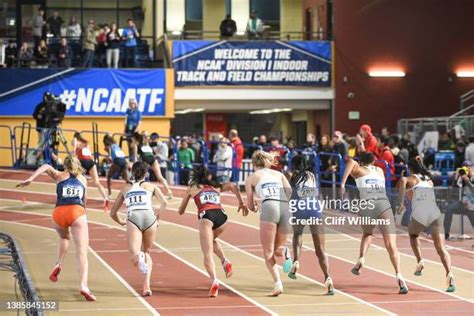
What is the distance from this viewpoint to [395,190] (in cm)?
2291

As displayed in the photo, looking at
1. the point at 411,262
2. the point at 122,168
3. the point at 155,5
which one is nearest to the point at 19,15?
the point at 155,5

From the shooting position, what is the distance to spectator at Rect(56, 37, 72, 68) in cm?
3725

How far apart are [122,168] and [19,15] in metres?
19.7

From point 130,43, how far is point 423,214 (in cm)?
2344

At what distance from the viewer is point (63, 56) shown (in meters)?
37.2

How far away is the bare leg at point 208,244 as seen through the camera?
15508 millimetres

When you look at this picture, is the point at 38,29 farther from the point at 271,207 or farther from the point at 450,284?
the point at 450,284

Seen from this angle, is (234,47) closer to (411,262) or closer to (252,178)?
(411,262)

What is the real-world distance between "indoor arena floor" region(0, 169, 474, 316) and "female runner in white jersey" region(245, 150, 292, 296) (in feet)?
1.85

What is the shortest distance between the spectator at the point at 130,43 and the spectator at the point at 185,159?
7379 millimetres

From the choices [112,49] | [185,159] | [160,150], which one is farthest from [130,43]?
[185,159]

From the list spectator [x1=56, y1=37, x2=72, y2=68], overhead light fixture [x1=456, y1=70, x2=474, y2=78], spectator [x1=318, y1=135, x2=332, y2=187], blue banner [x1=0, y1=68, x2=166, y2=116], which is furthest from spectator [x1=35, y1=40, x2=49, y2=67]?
overhead light fixture [x1=456, y1=70, x2=474, y2=78]

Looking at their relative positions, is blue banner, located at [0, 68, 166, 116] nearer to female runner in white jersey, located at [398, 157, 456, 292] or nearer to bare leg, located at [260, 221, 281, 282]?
female runner in white jersey, located at [398, 157, 456, 292]

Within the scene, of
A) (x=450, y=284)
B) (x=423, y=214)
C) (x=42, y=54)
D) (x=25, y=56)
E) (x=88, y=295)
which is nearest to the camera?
(x=88, y=295)
